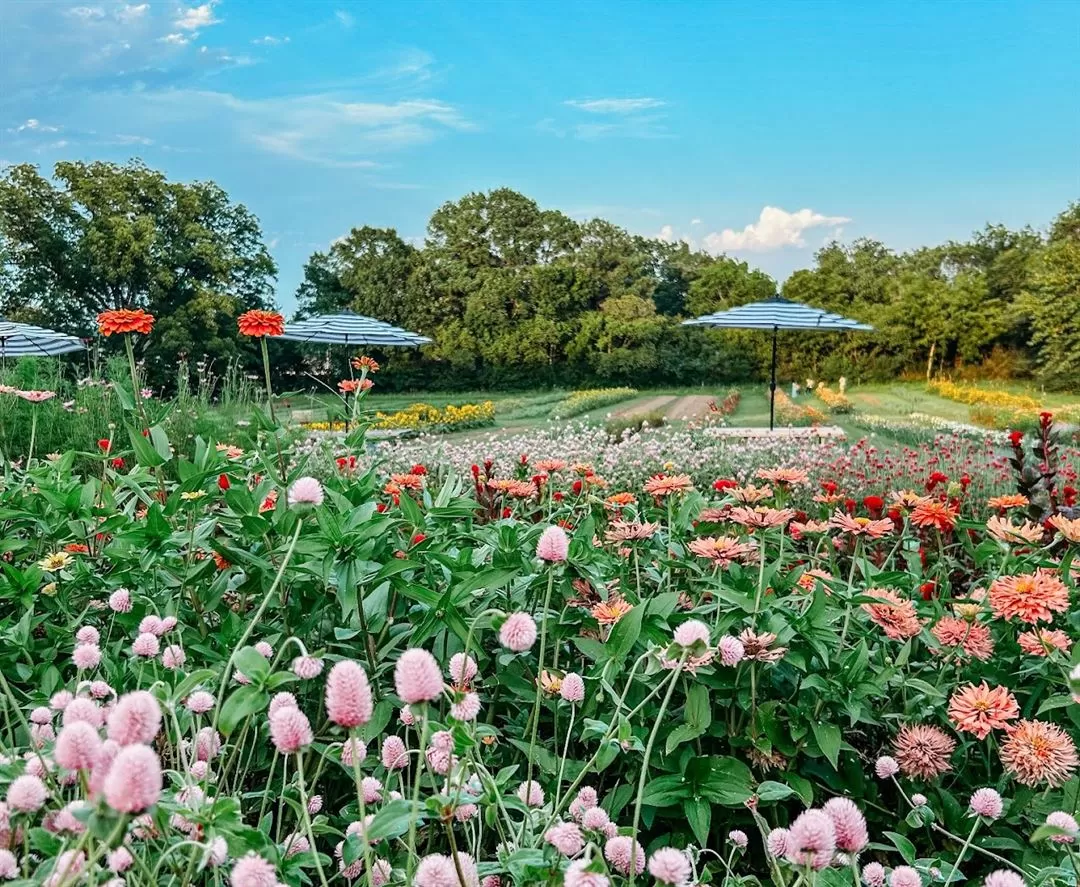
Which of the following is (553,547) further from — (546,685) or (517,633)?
(546,685)

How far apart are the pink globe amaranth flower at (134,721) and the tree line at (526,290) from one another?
42.3 ft

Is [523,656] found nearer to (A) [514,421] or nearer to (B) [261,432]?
(B) [261,432]

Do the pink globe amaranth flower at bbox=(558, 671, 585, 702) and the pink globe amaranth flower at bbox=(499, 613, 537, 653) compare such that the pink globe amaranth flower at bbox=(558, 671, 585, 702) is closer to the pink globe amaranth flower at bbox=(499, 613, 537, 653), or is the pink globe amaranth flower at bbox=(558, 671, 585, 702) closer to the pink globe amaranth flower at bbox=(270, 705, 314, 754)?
the pink globe amaranth flower at bbox=(499, 613, 537, 653)

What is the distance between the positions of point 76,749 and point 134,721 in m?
0.04

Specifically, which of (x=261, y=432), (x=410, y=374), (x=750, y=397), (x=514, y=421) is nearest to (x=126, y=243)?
(x=410, y=374)

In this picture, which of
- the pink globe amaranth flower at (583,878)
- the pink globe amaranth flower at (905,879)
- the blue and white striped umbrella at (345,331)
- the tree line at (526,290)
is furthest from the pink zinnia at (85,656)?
the tree line at (526,290)

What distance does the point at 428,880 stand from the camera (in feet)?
1.55

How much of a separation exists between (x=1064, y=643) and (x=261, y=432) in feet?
3.71

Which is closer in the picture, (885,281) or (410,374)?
(410,374)

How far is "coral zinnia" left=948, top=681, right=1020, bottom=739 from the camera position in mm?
828

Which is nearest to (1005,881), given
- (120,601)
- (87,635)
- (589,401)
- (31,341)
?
(87,635)

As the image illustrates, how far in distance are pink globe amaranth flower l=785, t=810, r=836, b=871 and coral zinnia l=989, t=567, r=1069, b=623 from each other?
651mm

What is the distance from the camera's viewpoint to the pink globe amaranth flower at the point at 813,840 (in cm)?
41

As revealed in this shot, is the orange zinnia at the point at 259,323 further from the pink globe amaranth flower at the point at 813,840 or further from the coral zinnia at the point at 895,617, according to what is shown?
the pink globe amaranth flower at the point at 813,840
